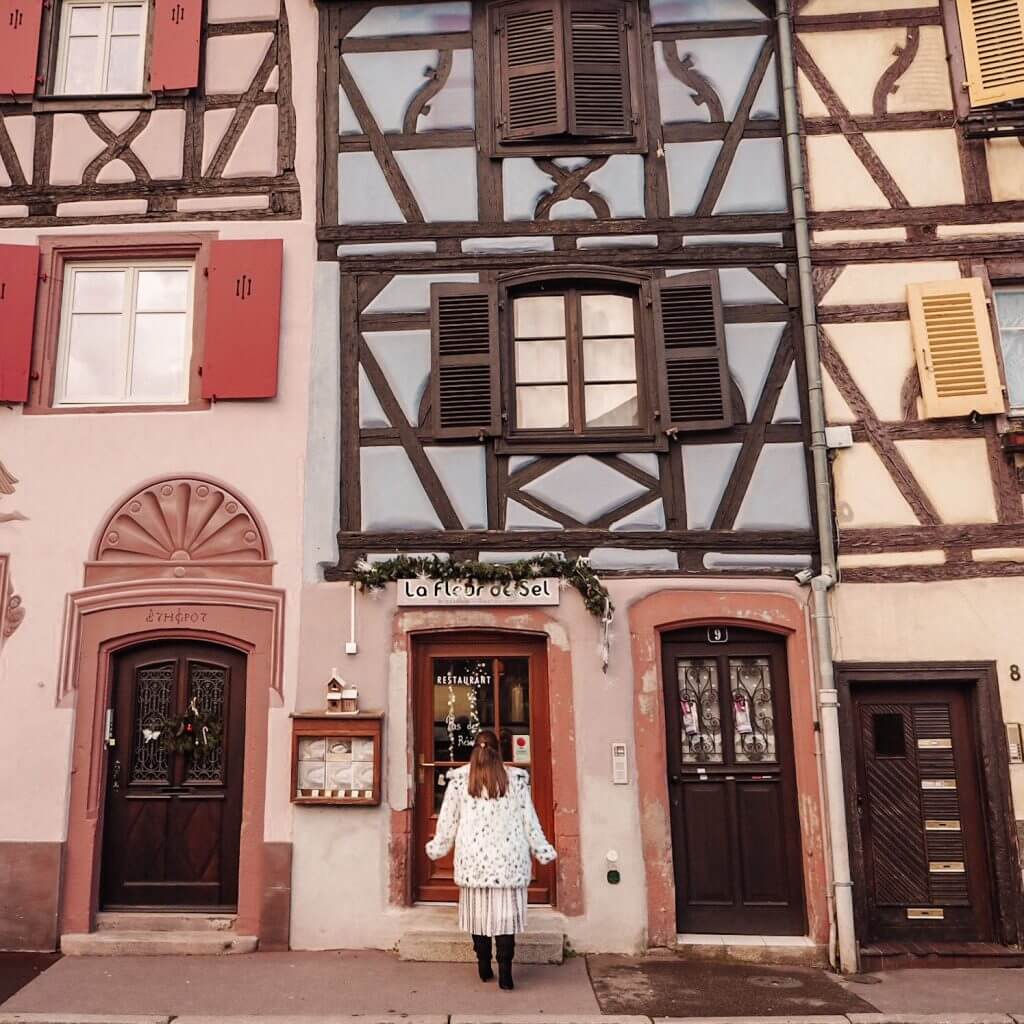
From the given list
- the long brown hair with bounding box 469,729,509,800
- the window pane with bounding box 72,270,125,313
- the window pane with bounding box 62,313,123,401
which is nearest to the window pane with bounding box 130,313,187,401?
the window pane with bounding box 62,313,123,401

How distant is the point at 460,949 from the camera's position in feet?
20.7

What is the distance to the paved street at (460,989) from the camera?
5457 millimetres

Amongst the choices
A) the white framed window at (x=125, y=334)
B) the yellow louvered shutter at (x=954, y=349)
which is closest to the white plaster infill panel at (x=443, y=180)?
the white framed window at (x=125, y=334)

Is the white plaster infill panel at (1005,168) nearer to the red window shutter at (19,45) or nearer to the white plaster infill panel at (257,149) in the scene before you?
the white plaster infill panel at (257,149)

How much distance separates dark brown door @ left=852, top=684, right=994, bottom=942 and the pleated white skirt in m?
2.74

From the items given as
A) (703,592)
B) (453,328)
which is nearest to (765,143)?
(453,328)

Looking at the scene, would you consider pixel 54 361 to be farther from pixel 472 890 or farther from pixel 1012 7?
pixel 1012 7

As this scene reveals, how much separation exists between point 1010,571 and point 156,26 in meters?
8.43

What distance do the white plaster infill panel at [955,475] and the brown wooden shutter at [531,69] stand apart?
13.1 ft

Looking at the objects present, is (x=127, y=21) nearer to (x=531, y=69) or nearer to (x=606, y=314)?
(x=531, y=69)

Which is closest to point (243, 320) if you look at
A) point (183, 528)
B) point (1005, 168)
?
point (183, 528)

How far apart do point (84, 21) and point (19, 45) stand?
0.63 m

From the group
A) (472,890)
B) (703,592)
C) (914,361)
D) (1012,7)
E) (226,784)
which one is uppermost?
A: (1012,7)

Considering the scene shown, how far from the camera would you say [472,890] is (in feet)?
18.5
